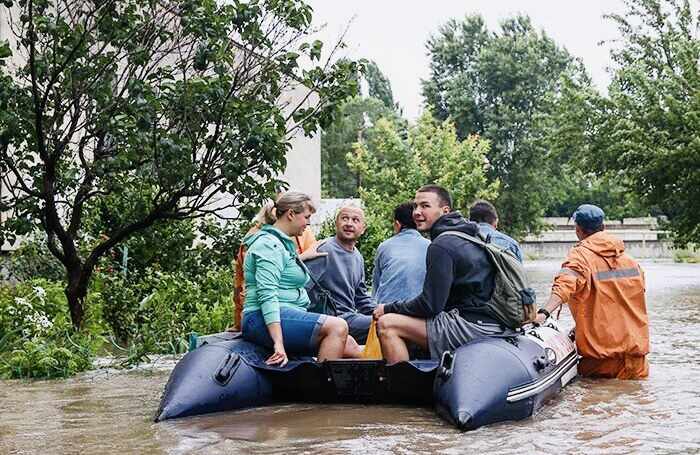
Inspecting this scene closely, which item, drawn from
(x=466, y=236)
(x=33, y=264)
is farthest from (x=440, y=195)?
(x=33, y=264)

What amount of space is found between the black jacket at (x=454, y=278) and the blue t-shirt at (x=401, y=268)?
0.74 metres

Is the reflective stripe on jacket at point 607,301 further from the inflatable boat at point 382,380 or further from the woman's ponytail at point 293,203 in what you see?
the woman's ponytail at point 293,203

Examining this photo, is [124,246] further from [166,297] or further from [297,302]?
[297,302]

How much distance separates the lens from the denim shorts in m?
9.36

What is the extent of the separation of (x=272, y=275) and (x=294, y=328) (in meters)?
0.50

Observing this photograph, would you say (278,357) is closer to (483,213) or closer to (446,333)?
(446,333)

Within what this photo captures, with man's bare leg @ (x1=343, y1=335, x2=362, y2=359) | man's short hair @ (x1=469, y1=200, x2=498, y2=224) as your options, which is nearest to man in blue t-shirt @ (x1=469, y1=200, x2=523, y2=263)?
man's short hair @ (x1=469, y1=200, x2=498, y2=224)

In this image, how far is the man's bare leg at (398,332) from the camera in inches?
365

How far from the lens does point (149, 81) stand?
43.2 feet

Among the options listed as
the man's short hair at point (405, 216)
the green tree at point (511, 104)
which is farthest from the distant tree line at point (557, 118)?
the man's short hair at point (405, 216)

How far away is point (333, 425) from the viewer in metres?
8.66

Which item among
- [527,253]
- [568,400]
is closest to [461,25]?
[527,253]

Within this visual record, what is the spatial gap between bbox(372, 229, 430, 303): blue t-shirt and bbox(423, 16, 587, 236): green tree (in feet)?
188

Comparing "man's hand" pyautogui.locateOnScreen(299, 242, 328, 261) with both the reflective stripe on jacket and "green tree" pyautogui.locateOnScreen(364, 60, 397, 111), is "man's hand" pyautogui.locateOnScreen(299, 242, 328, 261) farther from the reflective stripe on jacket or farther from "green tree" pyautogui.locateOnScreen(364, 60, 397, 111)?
"green tree" pyautogui.locateOnScreen(364, 60, 397, 111)
